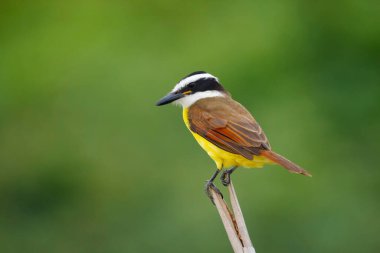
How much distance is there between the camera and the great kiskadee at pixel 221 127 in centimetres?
430

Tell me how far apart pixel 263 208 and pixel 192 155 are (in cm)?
84

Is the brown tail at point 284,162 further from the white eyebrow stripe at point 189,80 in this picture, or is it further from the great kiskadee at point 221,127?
the white eyebrow stripe at point 189,80

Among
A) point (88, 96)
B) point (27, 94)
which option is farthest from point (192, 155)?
point (27, 94)

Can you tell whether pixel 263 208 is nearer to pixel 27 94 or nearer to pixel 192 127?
pixel 192 127

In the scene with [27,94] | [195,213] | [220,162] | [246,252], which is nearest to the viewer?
[246,252]

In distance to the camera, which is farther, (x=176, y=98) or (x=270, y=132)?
(x=270, y=132)

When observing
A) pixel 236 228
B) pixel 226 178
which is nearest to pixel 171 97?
pixel 226 178

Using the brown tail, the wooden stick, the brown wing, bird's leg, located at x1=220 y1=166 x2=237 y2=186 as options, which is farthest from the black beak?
the wooden stick

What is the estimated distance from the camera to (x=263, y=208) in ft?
23.5

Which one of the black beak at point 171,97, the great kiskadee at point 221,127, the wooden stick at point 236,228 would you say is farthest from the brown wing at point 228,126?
the wooden stick at point 236,228

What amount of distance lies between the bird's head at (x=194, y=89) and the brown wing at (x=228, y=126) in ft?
0.20

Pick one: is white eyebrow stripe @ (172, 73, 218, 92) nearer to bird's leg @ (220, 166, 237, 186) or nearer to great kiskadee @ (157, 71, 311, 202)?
great kiskadee @ (157, 71, 311, 202)

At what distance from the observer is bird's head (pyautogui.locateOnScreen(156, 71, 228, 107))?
15.5 feet

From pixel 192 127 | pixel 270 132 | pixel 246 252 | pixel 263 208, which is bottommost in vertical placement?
pixel 263 208
